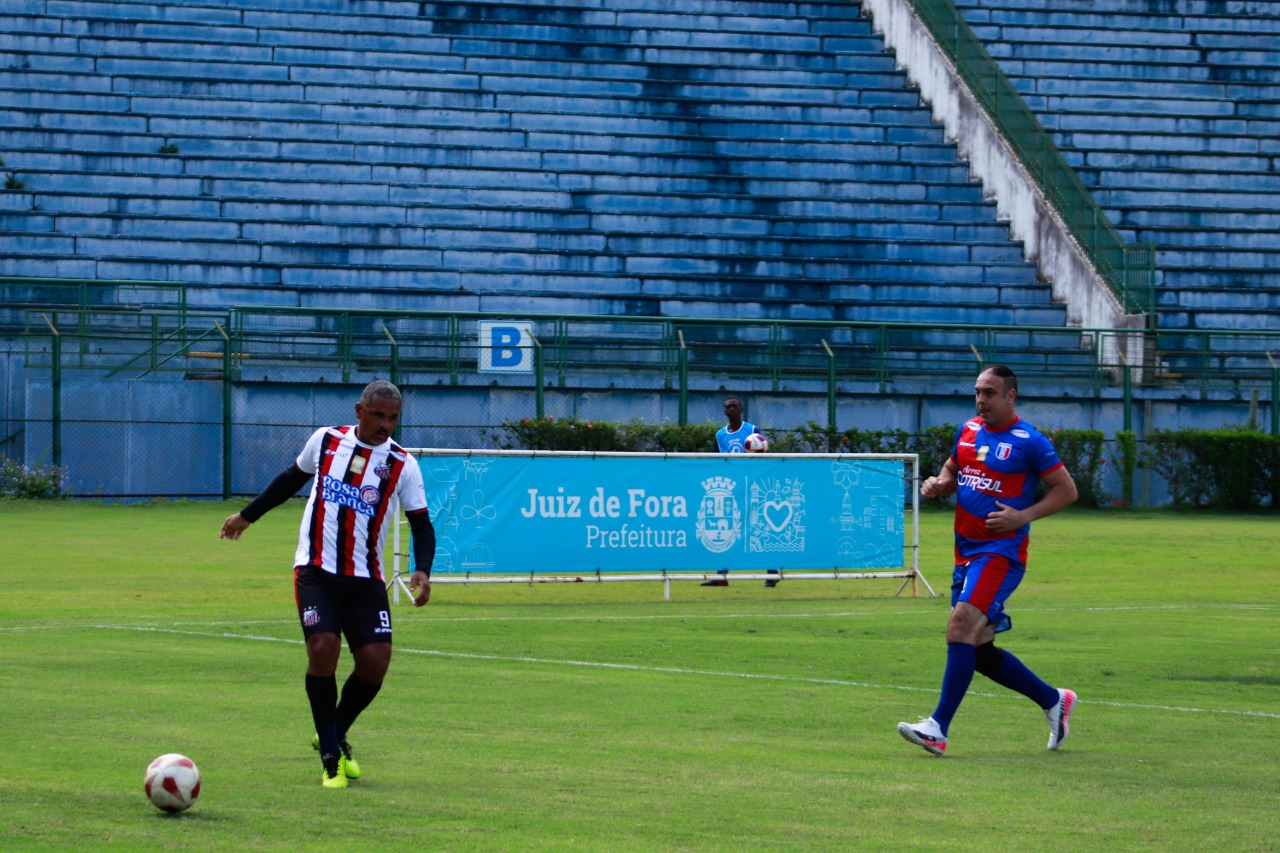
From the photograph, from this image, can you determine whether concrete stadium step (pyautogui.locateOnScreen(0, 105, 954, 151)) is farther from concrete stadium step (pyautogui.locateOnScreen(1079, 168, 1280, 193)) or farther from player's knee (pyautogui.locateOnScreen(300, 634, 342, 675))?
player's knee (pyautogui.locateOnScreen(300, 634, 342, 675))

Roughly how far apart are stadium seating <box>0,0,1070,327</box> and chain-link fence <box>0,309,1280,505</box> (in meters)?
2.91

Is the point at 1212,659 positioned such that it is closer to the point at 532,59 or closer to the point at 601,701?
the point at 601,701

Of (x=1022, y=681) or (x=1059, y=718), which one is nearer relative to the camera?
(x=1059, y=718)

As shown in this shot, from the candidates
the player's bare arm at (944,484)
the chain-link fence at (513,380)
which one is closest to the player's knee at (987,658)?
the player's bare arm at (944,484)

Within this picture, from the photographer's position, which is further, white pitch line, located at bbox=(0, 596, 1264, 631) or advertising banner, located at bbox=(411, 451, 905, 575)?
advertising banner, located at bbox=(411, 451, 905, 575)

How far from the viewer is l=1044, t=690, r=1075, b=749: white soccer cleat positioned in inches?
340

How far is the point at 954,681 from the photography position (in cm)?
850

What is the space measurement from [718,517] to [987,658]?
8077mm

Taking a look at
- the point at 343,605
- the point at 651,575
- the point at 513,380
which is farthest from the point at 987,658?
the point at 513,380

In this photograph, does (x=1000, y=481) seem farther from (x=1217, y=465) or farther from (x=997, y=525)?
(x=1217, y=465)

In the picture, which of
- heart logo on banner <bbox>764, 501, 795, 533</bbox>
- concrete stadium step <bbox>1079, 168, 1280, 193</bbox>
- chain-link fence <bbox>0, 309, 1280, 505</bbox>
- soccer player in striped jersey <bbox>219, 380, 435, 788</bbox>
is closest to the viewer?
soccer player in striped jersey <bbox>219, 380, 435, 788</bbox>

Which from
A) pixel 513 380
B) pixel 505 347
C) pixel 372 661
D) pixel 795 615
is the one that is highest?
pixel 505 347

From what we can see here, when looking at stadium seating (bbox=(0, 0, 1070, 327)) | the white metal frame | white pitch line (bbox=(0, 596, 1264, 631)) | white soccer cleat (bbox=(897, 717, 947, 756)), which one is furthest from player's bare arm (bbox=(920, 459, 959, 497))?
stadium seating (bbox=(0, 0, 1070, 327))

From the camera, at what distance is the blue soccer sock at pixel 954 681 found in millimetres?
8414
